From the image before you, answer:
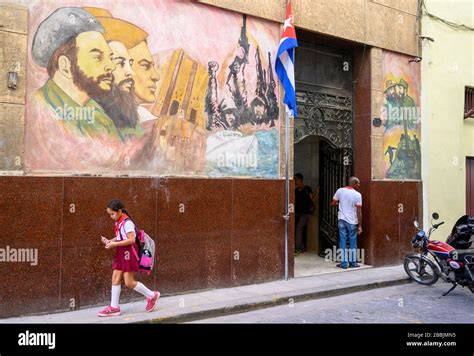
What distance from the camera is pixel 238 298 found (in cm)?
736

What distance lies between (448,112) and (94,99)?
8901 mm

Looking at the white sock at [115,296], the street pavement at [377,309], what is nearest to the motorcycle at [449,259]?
the street pavement at [377,309]

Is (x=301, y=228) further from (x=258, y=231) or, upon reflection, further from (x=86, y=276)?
(x=86, y=276)

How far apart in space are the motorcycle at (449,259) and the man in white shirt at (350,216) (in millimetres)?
1251

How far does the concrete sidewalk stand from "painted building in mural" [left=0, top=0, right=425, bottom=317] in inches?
9.4

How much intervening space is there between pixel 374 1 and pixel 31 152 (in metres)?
7.98

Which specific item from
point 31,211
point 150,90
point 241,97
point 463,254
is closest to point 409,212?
point 463,254

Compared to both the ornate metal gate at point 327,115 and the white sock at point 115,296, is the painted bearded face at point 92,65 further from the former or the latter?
the ornate metal gate at point 327,115

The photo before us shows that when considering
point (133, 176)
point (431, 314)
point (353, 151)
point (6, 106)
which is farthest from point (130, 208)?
point (353, 151)

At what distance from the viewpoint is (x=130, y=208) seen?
23.0 feet

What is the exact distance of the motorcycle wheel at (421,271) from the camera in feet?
28.4

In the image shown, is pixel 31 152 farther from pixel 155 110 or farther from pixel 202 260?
pixel 202 260

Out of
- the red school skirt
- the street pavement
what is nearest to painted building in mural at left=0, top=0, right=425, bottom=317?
the red school skirt

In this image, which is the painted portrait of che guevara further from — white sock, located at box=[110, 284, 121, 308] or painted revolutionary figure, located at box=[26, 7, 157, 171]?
white sock, located at box=[110, 284, 121, 308]
